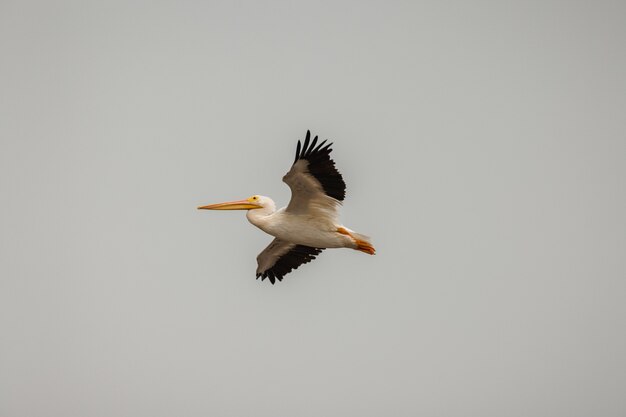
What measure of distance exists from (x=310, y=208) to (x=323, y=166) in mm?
881

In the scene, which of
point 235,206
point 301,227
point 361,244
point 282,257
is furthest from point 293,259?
point 361,244

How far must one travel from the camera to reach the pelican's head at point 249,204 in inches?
527

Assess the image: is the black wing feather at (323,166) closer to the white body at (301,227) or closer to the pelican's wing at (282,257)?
the white body at (301,227)

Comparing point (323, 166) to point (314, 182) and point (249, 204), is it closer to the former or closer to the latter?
point (314, 182)

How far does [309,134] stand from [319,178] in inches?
28.3

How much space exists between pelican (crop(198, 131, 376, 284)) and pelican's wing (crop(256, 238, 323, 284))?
0.33 meters

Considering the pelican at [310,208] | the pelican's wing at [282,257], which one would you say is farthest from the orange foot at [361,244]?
the pelican's wing at [282,257]

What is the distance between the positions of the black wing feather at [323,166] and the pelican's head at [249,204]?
1.12 meters

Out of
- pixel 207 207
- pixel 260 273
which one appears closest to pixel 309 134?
pixel 207 207

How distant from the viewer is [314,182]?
1250 cm

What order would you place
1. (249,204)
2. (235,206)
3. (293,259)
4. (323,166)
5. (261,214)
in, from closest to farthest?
(323,166) < (261,214) < (249,204) < (235,206) < (293,259)

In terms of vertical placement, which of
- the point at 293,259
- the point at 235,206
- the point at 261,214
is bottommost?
the point at 293,259

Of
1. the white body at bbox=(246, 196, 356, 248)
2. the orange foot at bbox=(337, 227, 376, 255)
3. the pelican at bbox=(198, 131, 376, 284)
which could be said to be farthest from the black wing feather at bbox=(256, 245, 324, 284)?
the orange foot at bbox=(337, 227, 376, 255)

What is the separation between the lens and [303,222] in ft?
42.7
